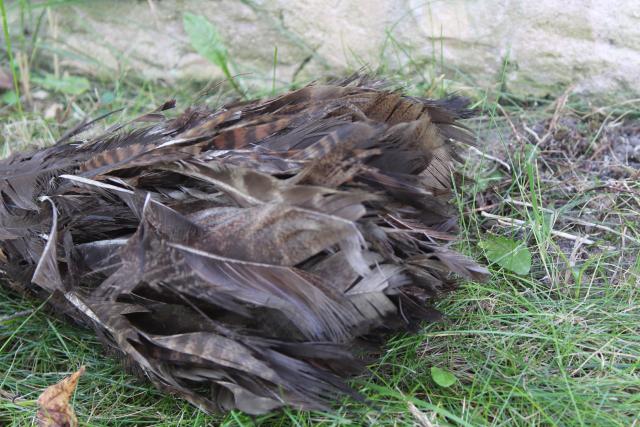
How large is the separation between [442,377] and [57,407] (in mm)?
830

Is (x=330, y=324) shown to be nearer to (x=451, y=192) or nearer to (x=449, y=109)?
(x=451, y=192)

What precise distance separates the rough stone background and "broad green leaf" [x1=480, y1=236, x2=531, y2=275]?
663 mm

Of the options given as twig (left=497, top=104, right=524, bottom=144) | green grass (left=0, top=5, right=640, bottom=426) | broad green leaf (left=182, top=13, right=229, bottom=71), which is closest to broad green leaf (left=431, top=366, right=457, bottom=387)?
green grass (left=0, top=5, right=640, bottom=426)

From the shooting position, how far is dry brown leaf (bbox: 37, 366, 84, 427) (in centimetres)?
151

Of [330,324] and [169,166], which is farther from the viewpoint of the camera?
[169,166]

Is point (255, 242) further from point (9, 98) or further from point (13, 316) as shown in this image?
point (9, 98)

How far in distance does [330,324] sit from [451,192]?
539 millimetres

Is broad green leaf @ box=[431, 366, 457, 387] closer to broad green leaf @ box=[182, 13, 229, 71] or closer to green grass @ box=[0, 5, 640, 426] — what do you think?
green grass @ box=[0, 5, 640, 426]

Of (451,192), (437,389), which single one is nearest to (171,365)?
(437,389)

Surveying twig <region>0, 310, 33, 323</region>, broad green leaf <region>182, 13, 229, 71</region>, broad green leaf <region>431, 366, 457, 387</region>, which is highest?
broad green leaf <region>182, 13, 229, 71</region>

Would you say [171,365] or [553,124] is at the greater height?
[553,124]

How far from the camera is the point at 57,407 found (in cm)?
153

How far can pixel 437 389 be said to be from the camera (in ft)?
5.06

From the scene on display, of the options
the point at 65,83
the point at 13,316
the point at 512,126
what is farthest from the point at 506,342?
the point at 65,83
